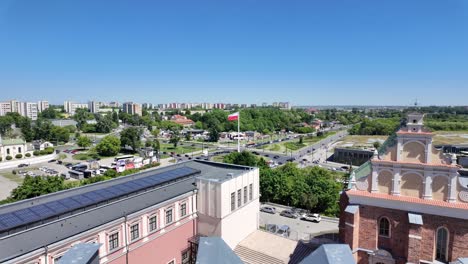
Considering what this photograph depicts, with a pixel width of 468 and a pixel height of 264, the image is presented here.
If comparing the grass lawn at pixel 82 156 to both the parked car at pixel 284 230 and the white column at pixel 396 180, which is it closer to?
the parked car at pixel 284 230

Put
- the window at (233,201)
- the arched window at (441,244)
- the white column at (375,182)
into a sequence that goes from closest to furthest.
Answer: the arched window at (441,244)
the white column at (375,182)
the window at (233,201)

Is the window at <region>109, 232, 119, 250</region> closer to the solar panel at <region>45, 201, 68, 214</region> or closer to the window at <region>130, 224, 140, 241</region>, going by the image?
the window at <region>130, 224, 140, 241</region>

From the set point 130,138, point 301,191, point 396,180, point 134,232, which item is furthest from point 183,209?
point 130,138

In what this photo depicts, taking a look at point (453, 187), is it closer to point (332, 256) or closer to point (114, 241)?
point (332, 256)

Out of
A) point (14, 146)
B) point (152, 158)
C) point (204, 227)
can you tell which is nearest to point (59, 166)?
point (14, 146)

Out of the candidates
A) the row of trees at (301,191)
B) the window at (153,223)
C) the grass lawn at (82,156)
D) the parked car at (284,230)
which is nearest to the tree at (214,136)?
the grass lawn at (82,156)

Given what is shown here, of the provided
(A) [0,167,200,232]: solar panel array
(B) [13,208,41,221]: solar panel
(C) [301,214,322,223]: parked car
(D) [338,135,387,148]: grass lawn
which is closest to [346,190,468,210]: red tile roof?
(A) [0,167,200,232]: solar panel array
